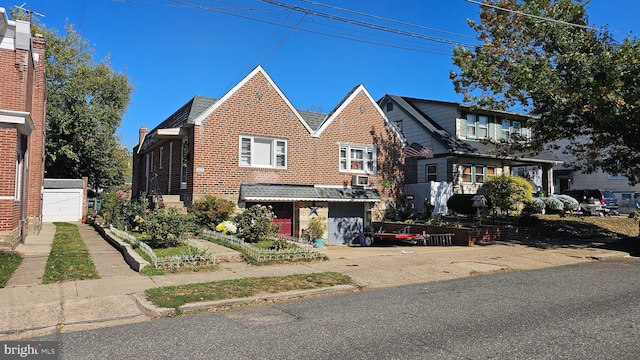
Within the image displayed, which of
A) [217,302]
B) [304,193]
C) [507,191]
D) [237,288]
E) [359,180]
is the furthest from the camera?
[359,180]

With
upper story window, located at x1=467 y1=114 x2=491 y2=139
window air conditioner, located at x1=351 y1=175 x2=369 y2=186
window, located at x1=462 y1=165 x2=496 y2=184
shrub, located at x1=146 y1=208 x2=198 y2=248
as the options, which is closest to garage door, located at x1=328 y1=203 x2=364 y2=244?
window air conditioner, located at x1=351 y1=175 x2=369 y2=186

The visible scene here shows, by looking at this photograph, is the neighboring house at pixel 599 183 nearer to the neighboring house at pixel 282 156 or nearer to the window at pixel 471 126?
the window at pixel 471 126

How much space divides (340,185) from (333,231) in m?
2.43

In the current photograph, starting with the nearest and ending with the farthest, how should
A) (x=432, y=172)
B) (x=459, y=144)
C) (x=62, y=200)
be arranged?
(x=459, y=144) < (x=432, y=172) < (x=62, y=200)

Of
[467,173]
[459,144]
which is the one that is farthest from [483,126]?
[467,173]

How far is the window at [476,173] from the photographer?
1057 inches

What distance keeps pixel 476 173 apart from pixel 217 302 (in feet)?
77.2

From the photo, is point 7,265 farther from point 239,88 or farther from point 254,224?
point 239,88

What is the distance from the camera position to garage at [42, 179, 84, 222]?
1115 inches

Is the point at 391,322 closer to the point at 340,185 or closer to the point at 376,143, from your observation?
the point at 340,185

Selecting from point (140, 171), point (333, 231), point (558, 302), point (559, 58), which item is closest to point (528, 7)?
point (559, 58)

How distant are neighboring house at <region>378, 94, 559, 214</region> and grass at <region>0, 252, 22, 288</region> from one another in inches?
756

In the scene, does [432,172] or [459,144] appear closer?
[459,144]

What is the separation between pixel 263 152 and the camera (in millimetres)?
19438
